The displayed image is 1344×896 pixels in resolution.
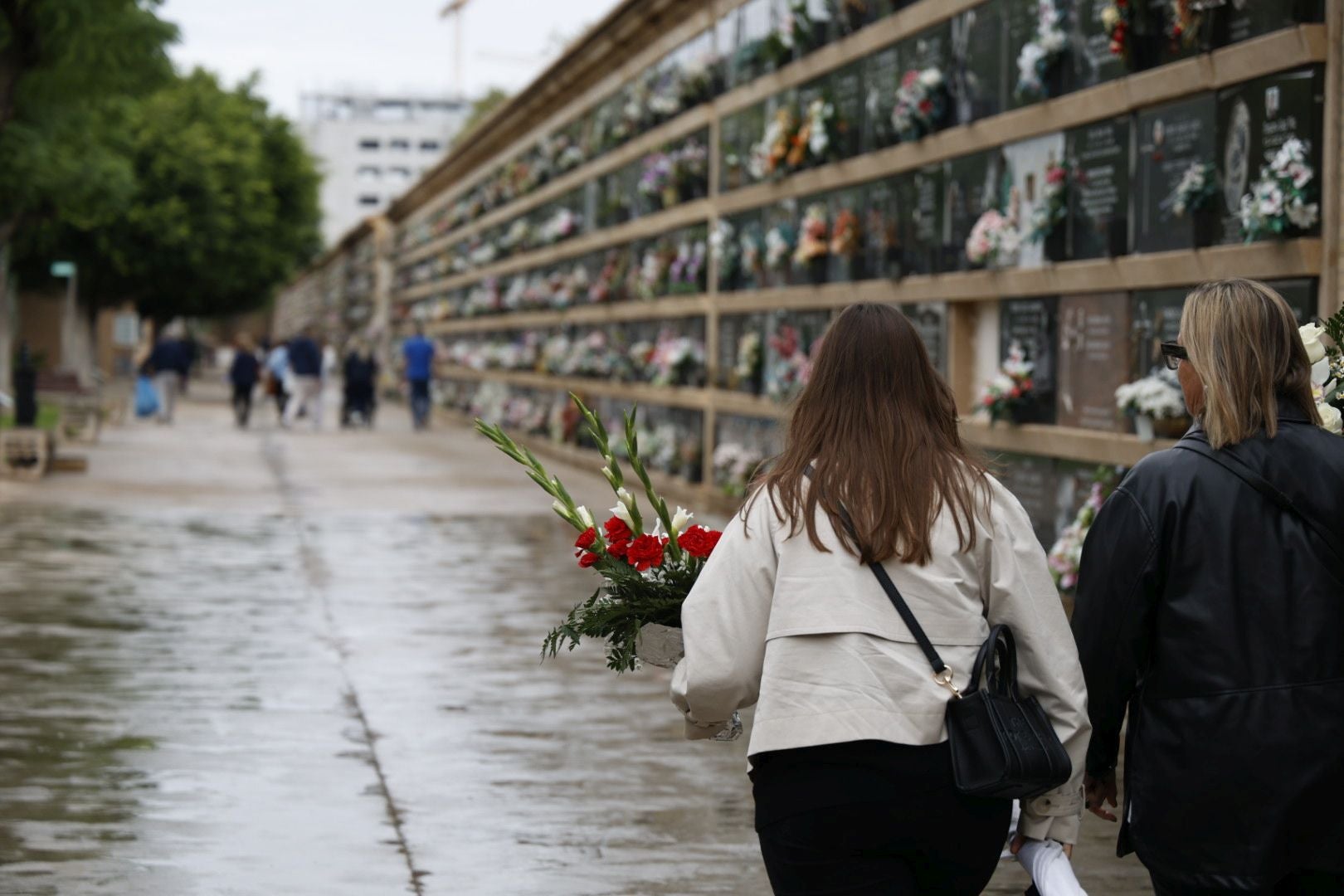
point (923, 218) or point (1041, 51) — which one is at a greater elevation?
point (1041, 51)

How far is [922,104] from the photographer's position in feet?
41.9

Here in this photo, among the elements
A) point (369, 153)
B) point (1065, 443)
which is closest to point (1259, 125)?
point (1065, 443)

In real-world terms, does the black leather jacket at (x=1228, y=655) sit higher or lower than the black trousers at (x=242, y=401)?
higher

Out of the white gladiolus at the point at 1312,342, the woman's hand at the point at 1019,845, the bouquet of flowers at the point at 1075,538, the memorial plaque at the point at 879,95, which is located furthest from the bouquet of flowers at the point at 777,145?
the woman's hand at the point at 1019,845

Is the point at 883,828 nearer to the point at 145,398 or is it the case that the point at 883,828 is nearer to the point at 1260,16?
the point at 1260,16

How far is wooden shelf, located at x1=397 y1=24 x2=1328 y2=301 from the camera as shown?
28.4 feet

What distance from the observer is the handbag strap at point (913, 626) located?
3.14 meters

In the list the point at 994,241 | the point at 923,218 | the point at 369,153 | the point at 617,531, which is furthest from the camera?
the point at 369,153

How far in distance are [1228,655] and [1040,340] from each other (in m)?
8.14

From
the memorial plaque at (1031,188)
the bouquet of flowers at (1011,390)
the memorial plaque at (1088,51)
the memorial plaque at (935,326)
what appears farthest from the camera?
the memorial plaque at (935,326)

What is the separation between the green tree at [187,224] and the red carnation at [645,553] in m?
45.8

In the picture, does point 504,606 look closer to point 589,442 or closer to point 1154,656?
point 1154,656

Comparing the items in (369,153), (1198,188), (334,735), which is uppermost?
(369,153)

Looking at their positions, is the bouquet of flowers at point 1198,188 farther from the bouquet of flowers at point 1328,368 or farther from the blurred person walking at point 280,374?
the blurred person walking at point 280,374
